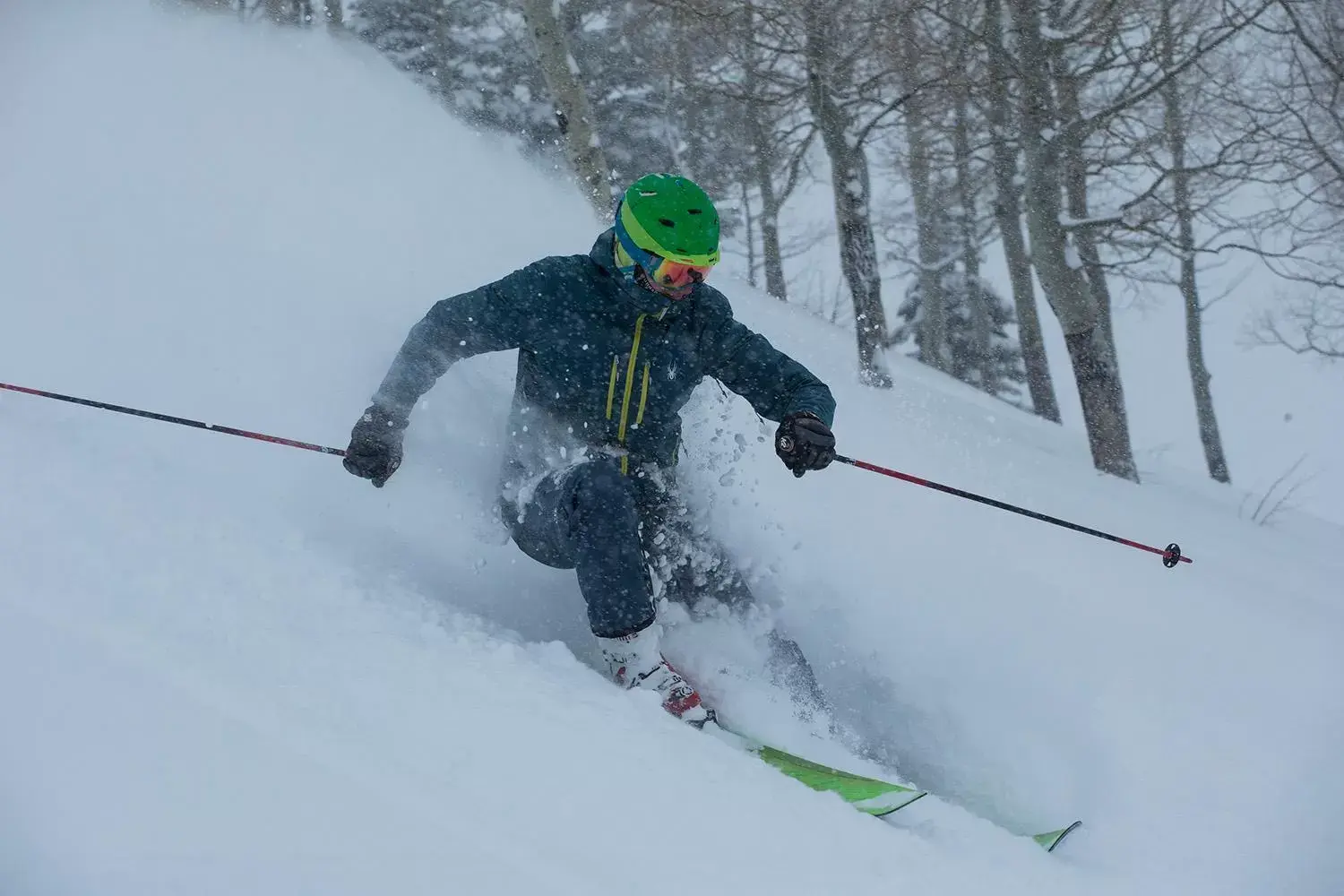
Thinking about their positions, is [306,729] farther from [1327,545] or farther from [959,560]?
[1327,545]

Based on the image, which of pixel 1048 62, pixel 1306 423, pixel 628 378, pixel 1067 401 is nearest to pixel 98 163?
pixel 628 378

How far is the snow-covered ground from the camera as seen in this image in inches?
81.8

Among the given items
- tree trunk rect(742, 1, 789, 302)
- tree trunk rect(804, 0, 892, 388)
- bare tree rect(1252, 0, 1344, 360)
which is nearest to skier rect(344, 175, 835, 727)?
tree trunk rect(804, 0, 892, 388)

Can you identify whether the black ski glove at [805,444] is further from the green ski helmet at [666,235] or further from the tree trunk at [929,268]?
the tree trunk at [929,268]

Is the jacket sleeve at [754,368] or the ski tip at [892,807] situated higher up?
the jacket sleeve at [754,368]

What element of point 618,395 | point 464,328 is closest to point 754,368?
point 618,395

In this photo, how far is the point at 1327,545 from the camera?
9406 millimetres

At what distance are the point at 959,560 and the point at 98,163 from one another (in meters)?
4.91

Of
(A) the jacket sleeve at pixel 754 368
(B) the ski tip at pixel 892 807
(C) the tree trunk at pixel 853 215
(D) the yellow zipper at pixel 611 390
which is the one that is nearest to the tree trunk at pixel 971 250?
(C) the tree trunk at pixel 853 215

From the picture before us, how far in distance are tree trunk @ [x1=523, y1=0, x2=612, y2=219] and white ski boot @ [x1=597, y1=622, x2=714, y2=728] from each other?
17.5 ft

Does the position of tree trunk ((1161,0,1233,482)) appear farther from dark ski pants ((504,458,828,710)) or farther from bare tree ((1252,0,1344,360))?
dark ski pants ((504,458,828,710))

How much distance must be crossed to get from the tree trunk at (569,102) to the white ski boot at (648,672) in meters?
5.33

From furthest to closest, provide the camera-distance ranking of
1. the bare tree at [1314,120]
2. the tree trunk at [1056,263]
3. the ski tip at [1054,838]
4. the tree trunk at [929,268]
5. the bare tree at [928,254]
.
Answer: the tree trunk at [929,268] → the bare tree at [928,254] → the bare tree at [1314,120] → the tree trunk at [1056,263] → the ski tip at [1054,838]

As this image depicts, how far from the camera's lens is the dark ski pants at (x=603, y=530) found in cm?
305
